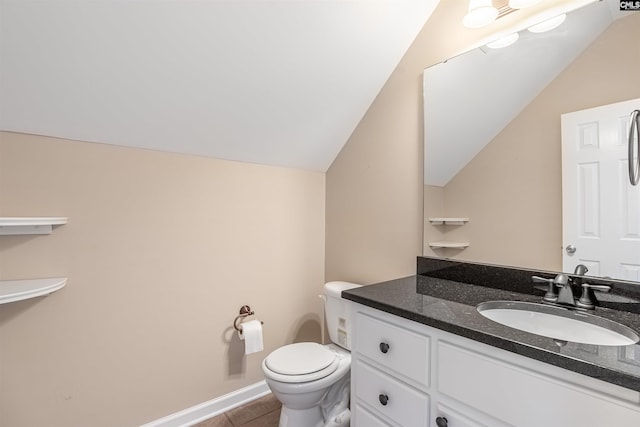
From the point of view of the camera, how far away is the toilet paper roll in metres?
1.73

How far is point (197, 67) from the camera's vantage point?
1.32 meters

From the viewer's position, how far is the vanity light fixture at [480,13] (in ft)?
4.25

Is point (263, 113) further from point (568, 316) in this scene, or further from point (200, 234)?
point (568, 316)

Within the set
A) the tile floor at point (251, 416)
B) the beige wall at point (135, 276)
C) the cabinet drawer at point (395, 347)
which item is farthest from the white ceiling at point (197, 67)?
the tile floor at point (251, 416)

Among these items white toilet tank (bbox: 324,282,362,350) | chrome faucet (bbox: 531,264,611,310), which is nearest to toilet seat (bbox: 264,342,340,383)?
white toilet tank (bbox: 324,282,362,350)

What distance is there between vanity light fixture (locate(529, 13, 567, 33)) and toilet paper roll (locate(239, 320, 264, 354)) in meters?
1.99

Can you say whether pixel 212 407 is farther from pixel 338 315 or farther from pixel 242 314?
pixel 338 315

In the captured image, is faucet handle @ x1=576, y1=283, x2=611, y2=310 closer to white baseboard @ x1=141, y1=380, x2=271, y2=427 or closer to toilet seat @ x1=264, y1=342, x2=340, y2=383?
toilet seat @ x1=264, y1=342, x2=340, y2=383

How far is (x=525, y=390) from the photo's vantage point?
73 centimetres

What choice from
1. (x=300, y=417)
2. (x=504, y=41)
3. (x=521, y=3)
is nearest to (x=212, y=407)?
(x=300, y=417)

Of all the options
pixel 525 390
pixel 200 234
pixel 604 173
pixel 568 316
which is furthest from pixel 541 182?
pixel 200 234

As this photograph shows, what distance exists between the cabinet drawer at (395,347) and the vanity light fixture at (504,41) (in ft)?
4.23

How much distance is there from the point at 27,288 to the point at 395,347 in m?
1.41

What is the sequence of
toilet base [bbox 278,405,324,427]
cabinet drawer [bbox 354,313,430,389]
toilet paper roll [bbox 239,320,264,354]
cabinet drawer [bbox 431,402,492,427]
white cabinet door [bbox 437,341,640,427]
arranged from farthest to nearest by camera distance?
toilet paper roll [bbox 239,320,264,354], toilet base [bbox 278,405,324,427], cabinet drawer [bbox 354,313,430,389], cabinet drawer [bbox 431,402,492,427], white cabinet door [bbox 437,341,640,427]
